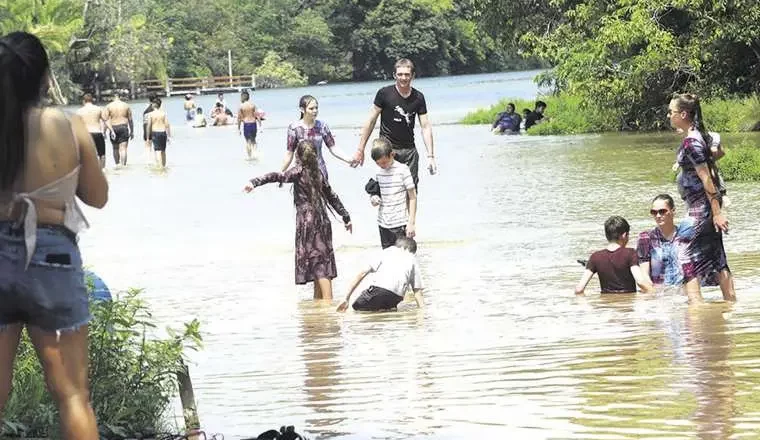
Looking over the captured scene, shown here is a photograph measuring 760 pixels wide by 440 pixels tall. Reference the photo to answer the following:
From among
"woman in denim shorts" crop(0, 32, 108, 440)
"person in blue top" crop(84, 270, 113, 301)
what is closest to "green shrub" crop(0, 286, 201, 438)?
"person in blue top" crop(84, 270, 113, 301)

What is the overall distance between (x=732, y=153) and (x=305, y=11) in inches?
4564

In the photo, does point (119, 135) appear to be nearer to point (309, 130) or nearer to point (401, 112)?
point (309, 130)

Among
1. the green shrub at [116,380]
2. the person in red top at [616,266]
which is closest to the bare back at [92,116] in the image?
the person in red top at [616,266]

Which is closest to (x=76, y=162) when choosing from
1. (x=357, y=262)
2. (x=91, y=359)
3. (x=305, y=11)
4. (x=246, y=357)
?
(x=91, y=359)

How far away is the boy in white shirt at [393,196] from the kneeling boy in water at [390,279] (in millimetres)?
1104

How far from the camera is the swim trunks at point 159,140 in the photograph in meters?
32.0

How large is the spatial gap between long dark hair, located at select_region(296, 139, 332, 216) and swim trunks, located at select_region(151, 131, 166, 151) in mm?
19892

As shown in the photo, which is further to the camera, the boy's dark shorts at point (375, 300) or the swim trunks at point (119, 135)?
the swim trunks at point (119, 135)

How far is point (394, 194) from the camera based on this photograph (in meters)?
12.7

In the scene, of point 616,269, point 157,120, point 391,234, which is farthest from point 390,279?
point 157,120

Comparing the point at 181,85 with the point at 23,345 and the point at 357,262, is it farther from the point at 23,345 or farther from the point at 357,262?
the point at 23,345

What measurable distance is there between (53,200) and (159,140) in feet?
88.3

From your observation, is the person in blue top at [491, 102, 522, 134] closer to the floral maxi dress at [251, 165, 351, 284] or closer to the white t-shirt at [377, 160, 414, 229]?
the white t-shirt at [377, 160, 414, 229]

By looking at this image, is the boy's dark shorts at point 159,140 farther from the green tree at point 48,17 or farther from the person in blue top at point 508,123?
the green tree at point 48,17
